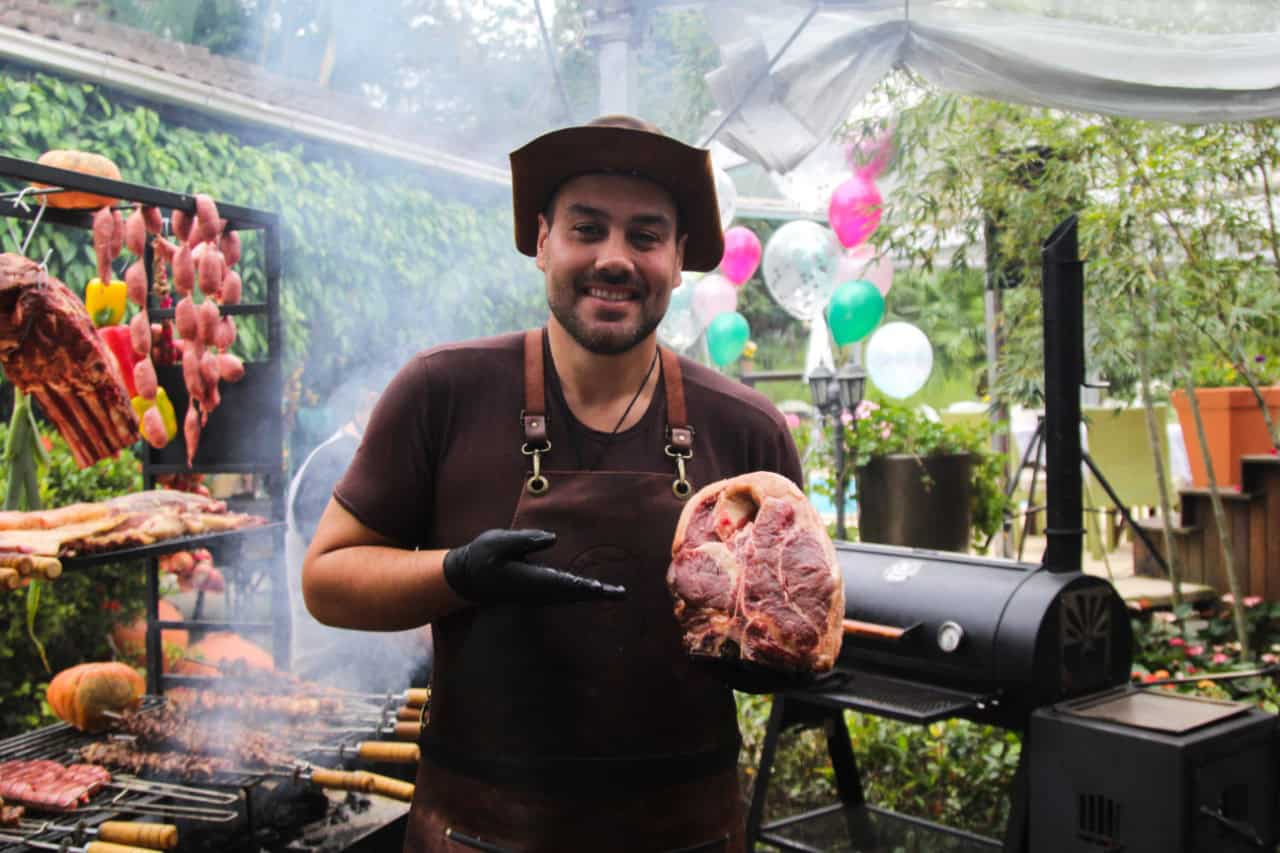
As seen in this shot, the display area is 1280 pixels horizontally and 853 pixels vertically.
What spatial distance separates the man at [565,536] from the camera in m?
1.82

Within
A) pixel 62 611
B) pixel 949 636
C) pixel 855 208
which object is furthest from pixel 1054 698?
pixel 62 611

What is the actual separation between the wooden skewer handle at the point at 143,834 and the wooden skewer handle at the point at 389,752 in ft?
2.49

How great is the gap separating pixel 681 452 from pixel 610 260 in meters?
0.38

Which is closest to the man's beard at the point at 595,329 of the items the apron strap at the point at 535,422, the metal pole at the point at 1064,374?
the apron strap at the point at 535,422

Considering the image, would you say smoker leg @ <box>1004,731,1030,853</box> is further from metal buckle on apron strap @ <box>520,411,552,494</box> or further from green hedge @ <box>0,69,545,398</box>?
green hedge @ <box>0,69,545,398</box>

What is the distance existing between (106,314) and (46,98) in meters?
2.06

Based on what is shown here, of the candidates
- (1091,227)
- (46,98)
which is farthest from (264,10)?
(1091,227)

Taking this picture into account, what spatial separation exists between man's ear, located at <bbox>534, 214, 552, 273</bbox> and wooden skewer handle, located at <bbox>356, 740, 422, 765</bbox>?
2132 mm

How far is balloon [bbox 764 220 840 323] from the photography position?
26.8ft

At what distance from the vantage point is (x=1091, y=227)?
5504 mm

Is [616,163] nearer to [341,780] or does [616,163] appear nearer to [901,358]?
[341,780]

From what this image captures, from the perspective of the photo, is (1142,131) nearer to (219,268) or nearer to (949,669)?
(949,669)

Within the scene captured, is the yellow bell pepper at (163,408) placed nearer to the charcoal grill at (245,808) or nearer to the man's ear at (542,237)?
the charcoal grill at (245,808)

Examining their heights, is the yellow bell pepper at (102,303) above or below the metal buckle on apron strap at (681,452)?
above
